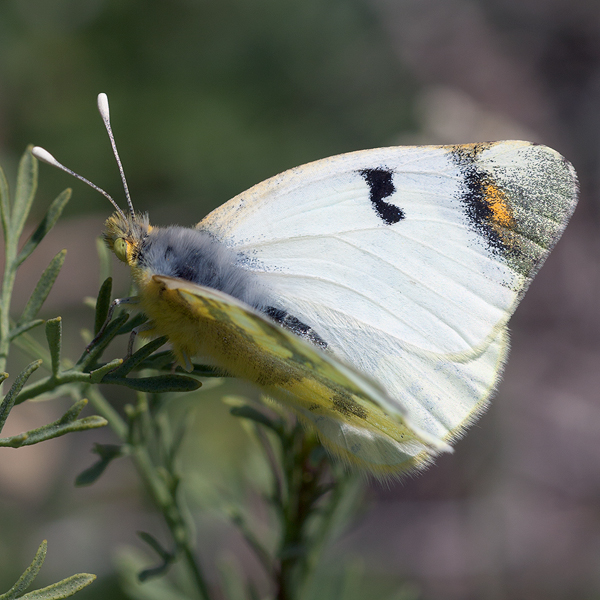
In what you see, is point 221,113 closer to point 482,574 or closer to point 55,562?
point 55,562

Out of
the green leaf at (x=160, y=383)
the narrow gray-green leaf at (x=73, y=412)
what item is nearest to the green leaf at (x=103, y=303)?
the green leaf at (x=160, y=383)

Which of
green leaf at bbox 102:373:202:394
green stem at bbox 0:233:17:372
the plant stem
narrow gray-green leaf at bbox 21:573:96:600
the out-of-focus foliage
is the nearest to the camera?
narrow gray-green leaf at bbox 21:573:96:600

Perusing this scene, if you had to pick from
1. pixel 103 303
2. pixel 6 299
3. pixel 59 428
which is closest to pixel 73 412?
pixel 59 428

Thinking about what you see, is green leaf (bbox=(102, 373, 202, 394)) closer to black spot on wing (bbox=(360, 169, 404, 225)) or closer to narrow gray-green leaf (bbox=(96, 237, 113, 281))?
narrow gray-green leaf (bbox=(96, 237, 113, 281))

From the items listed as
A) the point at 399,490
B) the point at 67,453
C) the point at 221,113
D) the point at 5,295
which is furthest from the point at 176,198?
the point at 5,295

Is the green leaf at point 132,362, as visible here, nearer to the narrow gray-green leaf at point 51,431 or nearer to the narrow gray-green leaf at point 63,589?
the narrow gray-green leaf at point 51,431

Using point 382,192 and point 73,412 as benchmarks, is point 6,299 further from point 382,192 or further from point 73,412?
point 382,192

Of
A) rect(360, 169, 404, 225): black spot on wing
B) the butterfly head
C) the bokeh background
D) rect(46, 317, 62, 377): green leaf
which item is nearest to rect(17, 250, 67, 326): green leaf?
rect(46, 317, 62, 377): green leaf
